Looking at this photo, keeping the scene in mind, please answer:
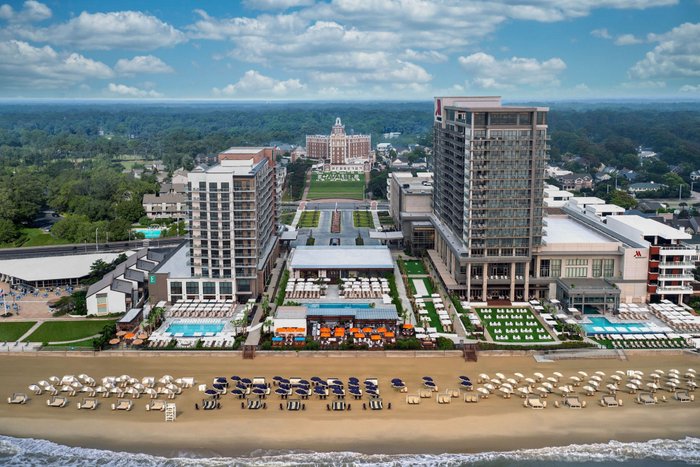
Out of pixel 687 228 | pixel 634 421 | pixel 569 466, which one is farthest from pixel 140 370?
pixel 687 228

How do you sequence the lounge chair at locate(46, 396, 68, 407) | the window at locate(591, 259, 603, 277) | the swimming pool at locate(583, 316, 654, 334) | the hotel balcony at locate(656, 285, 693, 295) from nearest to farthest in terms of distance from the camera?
1. the lounge chair at locate(46, 396, 68, 407)
2. the swimming pool at locate(583, 316, 654, 334)
3. the hotel balcony at locate(656, 285, 693, 295)
4. the window at locate(591, 259, 603, 277)

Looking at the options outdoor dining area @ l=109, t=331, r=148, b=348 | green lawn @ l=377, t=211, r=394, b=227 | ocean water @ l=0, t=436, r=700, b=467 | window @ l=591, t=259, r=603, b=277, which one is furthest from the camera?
green lawn @ l=377, t=211, r=394, b=227

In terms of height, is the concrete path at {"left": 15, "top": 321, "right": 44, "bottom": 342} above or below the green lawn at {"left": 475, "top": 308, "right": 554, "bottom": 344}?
below

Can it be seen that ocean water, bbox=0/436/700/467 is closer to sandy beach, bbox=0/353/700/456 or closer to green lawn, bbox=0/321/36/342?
sandy beach, bbox=0/353/700/456

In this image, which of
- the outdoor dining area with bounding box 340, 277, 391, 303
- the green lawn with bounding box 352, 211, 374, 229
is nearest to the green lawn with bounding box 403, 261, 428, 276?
the outdoor dining area with bounding box 340, 277, 391, 303

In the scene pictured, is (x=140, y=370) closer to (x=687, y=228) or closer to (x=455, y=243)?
(x=455, y=243)

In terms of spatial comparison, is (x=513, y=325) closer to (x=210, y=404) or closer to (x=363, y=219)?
(x=210, y=404)
